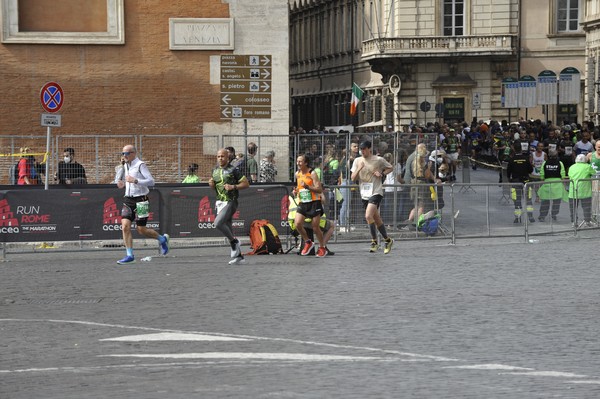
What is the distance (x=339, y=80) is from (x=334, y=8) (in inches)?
188

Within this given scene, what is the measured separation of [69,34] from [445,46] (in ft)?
137

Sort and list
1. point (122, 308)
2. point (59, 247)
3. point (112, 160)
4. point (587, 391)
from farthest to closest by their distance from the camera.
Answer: point (112, 160) → point (59, 247) → point (122, 308) → point (587, 391)

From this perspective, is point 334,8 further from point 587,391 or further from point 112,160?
point 587,391

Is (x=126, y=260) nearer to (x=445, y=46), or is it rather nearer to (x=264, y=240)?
(x=264, y=240)

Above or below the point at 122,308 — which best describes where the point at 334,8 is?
above

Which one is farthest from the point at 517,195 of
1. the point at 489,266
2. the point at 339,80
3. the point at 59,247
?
the point at 339,80

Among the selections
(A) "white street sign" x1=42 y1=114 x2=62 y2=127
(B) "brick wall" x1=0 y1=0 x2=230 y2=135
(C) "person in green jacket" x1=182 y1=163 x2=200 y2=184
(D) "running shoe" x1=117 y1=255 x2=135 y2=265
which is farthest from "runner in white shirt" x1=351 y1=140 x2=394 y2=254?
(B) "brick wall" x1=0 y1=0 x2=230 y2=135

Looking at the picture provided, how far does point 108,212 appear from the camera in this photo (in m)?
23.2

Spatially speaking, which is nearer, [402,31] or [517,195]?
[517,195]

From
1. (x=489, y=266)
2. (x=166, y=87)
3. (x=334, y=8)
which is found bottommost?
(x=489, y=266)

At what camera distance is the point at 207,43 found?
111 feet

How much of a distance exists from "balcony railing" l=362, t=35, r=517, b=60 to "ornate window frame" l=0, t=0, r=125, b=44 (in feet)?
131

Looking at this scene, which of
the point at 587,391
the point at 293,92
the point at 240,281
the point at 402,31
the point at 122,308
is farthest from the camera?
the point at 293,92

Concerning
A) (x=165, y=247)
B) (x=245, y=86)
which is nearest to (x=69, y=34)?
(x=245, y=86)
